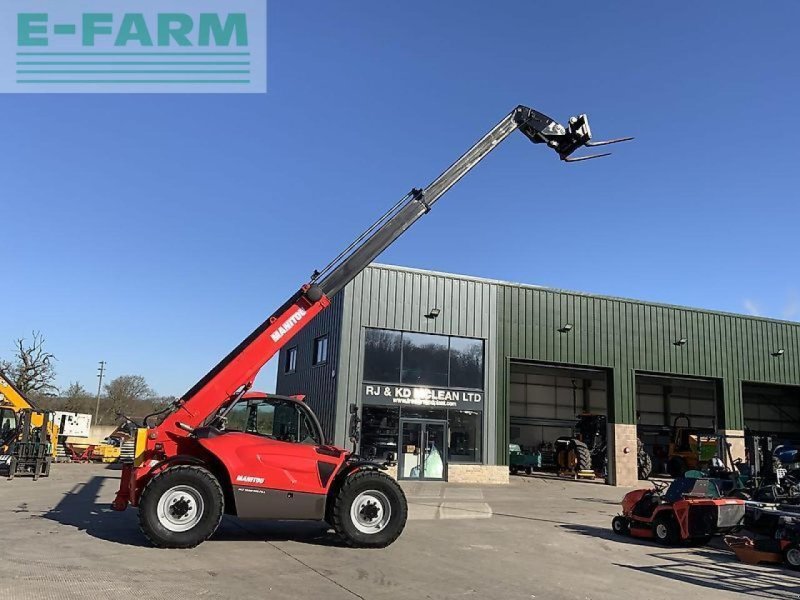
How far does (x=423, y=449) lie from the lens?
23.2 metres

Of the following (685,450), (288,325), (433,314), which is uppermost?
(433,314)

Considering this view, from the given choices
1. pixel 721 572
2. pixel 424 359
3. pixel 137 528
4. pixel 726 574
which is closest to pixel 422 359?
pixel 424 359

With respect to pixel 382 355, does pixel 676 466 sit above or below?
below

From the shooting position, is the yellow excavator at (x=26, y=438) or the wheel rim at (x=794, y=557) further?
the yellow excavator at (x=26, y=438)

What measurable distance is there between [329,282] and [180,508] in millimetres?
4273

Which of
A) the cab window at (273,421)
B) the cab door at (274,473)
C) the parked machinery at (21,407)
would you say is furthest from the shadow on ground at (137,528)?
the parked machinery at (21,407)

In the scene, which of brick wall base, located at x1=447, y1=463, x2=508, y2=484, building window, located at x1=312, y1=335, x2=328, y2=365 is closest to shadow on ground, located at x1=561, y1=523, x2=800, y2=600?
brick wall base, located at x1=447, y1=463, x2=508, y2=484

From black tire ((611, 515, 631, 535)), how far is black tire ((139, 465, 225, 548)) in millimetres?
7639

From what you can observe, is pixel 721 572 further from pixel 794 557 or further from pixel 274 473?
pixel 274 473

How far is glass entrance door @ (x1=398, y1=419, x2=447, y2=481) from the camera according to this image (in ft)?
75.3

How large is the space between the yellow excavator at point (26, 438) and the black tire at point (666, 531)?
1709 cm

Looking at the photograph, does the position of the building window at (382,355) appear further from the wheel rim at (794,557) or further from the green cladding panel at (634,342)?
the wheel rim at (794,557)

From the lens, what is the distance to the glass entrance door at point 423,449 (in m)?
23.0

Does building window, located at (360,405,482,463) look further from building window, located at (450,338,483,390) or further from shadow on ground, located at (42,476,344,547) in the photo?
shadow on ground, located at (42,476,344,547)
